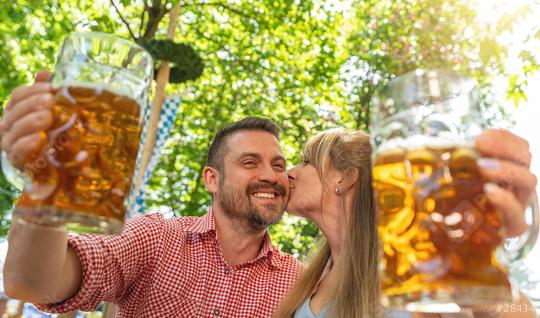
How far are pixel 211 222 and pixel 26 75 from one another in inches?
253

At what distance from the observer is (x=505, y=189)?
721mm

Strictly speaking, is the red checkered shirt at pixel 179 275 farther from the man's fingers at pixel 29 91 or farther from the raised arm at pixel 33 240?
the man's fingers at pixel 29 91

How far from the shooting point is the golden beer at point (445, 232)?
689 millimetres

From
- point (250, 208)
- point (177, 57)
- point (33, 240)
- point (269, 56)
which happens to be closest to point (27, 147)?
point (33, 240)

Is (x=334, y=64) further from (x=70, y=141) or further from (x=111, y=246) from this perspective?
(x=70, y=141)

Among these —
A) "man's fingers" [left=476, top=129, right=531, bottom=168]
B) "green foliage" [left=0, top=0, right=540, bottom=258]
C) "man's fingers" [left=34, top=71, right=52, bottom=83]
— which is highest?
"green foliage" [left=0, top=0, right=540, bottom=258]

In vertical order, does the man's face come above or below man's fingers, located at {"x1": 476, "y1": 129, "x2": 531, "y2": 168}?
above

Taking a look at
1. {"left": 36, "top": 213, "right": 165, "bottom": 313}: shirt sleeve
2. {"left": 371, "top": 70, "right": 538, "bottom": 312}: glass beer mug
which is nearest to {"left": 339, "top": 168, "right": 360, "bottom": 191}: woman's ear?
{"left": 36, "top": 213, "right": 165, "bottom": 313}: shirt sleeve

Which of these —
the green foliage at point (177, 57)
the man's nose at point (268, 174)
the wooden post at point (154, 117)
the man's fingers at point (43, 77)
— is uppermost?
the green foliage at point (177, 57)

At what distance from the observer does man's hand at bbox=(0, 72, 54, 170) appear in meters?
0.77

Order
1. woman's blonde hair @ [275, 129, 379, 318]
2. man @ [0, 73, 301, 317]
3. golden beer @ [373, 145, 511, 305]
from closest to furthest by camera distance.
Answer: golden beer @ [373, 145, 511, 305] → man @ [0, 73, 301, 317] → woman's blonde hair @ [275, 129, 379, 318]

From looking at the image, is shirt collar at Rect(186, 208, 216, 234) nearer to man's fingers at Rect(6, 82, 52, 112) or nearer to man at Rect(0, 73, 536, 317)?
man at Rect(0, 73, 536, 317)

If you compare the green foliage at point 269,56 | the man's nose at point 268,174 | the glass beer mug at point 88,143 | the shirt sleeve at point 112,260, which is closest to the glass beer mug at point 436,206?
the glass beer mug at point 88,143

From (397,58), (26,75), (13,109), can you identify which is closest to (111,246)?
(13,109)
